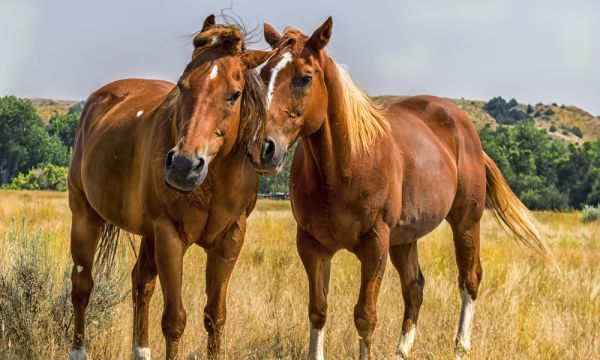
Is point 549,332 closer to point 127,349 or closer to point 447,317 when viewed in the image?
point 447,317

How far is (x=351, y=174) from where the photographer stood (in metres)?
4.57

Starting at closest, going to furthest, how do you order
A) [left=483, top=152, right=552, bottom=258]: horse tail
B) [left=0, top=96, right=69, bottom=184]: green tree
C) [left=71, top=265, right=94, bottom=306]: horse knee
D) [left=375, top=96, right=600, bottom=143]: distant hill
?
[left=71, top=265, right=94, bottom=306]: horse knee, [left=483, top=152, right=552, bottom=258]: horse tail, [left=0, top=96, right=69, bottom=184]: green tree, [left=375, top=96, right=600, bottom=143]: distant hill

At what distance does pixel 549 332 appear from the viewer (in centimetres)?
544

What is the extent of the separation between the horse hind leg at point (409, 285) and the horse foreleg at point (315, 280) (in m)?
1.02

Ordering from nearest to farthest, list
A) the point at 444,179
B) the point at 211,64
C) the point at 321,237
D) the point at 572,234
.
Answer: the point at 211,64
the point at 321,237
the point at 444,179
the point at 572,234

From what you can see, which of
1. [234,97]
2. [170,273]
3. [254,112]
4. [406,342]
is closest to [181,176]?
[234,97]

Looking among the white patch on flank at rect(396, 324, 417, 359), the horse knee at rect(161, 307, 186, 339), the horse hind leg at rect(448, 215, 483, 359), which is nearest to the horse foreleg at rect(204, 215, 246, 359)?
the horse knee at rect(161, 307, 186, 339)

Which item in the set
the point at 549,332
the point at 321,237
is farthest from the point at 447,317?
the point at 321,237

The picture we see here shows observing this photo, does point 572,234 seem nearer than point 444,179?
No

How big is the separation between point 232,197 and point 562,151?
72815mm

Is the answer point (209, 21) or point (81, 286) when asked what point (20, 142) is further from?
point (209, 21)

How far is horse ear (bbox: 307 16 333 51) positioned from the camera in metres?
4.28

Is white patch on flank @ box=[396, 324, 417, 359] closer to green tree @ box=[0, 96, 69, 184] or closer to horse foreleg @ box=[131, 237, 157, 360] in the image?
horse foreleg @ box=[131, 237, 157, 360]

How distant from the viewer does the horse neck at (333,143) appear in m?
4.52
